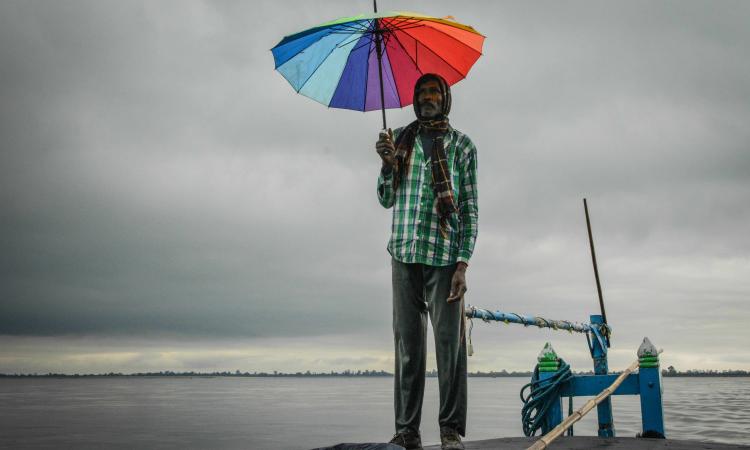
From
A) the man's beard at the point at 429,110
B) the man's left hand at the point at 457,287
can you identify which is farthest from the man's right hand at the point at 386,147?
the man's left hand at the point at 457,287

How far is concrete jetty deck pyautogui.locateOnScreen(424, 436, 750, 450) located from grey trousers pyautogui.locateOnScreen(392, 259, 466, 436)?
0.31 meters

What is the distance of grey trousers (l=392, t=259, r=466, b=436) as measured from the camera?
3203 millimetres

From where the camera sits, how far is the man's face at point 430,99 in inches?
136

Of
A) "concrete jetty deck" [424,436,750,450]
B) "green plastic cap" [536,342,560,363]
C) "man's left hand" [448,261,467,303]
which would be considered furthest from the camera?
"green plastic cap" [536,342,560,363]

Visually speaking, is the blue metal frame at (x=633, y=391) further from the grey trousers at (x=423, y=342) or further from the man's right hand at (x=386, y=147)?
the man's right hand at (x=386, y=147)

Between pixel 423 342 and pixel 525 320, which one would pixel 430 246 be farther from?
pixel 525 320

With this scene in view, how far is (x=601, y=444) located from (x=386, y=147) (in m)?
2.44

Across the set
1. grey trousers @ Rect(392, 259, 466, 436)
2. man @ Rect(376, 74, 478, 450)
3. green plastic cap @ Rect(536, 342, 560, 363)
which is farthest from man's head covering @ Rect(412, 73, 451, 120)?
green plastic cap @ Rect(536, 342, 560, 363)

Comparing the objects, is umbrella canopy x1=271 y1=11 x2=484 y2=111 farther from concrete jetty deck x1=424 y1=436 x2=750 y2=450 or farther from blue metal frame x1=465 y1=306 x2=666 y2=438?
concrete jetty deck x1=424 y1=436 x2=750 y2=450

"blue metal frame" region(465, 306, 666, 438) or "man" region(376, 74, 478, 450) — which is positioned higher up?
"man" region(376, 74, 478, 450)

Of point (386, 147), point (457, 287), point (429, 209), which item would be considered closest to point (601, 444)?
point (457, 287)

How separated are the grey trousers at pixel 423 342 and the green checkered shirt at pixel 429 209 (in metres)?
0.09

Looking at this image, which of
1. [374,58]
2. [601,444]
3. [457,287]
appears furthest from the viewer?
[374,58]

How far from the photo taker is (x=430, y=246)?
10.8 feet
